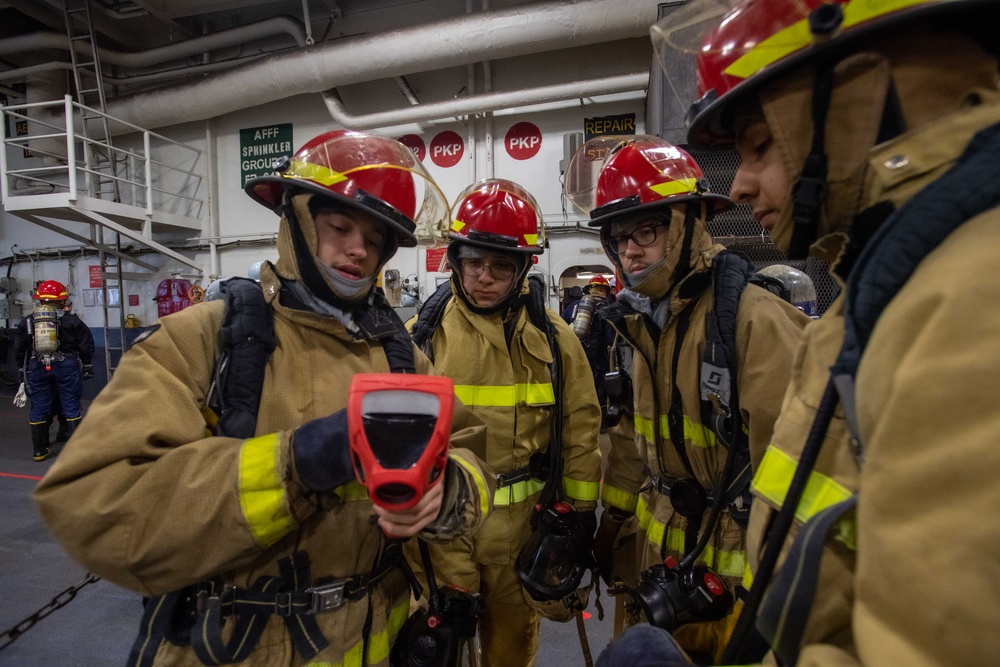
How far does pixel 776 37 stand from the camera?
31.9 inches

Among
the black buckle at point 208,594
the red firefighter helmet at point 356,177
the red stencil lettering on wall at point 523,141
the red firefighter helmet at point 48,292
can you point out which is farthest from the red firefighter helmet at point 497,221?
the red firefighter helmet at point 48,292

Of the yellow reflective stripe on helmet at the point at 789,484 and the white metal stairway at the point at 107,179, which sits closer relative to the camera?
the yellow reflective stripe on helmet at the point at 789,484

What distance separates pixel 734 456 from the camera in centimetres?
164

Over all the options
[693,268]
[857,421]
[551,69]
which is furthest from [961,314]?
[551,69]

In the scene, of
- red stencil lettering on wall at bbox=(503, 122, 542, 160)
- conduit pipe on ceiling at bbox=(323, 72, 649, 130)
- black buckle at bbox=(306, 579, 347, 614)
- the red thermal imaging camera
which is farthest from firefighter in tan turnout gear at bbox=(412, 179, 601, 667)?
red stencil lettering on wall at bbox=(503, 122, 542, 160)

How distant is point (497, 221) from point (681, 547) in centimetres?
158

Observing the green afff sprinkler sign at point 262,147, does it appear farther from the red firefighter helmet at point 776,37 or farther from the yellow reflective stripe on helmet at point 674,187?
the red firefighter helmet at point 776,37

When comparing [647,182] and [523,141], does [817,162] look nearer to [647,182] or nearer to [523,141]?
[647,182]

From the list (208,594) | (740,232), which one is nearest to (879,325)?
(208,594)

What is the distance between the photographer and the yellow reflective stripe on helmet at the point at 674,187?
1899 mm

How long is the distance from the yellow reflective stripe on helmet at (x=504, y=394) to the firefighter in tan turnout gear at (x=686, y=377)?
41 centimetres

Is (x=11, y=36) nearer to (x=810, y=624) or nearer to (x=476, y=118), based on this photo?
(x=476, y=118)

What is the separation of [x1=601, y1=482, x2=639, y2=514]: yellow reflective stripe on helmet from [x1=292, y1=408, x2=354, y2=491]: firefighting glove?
1.57m

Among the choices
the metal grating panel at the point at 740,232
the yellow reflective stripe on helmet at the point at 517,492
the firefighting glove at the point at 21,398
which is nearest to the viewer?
the yellow reflective stripe on helmet at the point at 517,492
